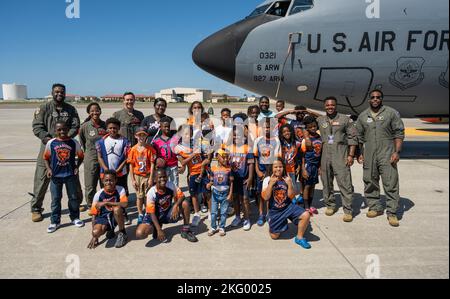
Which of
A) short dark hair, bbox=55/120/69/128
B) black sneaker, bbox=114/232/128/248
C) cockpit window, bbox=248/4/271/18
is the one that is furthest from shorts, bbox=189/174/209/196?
cockpit window, bbox=248/4/271/18

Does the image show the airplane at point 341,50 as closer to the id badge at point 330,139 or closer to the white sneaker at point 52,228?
the id badge at point 330,139

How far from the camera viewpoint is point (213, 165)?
5.24 meters

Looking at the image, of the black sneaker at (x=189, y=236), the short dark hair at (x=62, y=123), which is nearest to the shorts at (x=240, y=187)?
the black sneaker at (x=189, y=236)

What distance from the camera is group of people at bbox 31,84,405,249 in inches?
181

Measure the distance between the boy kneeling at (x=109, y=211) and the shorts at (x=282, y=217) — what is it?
2.20 meters

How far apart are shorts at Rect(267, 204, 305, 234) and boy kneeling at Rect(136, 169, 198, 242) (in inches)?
46.4

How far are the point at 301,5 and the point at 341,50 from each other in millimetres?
1616

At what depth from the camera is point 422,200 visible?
606 centimetres

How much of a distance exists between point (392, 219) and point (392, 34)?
504 cm

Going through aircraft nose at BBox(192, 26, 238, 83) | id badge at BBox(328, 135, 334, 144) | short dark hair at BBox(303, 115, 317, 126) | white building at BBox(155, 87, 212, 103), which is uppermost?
white building at BBox(155, 87, 212, 103)

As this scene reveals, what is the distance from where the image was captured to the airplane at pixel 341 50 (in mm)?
7551

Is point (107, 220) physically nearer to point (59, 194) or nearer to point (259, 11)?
point (59, 194)

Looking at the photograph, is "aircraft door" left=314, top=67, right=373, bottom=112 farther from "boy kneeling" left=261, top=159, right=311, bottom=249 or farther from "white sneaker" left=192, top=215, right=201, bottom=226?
"white sneaker" left=192, top=215, right=201, bottom=226

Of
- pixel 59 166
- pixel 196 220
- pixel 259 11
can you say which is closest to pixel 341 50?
pixel 259 11
